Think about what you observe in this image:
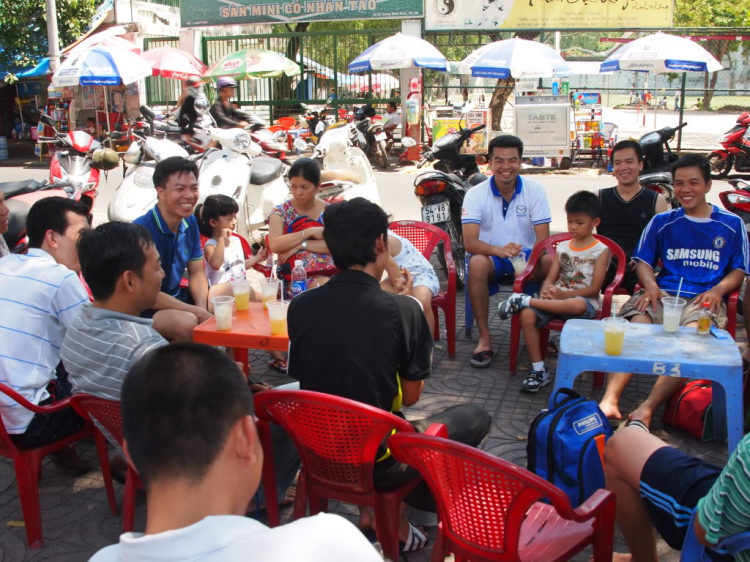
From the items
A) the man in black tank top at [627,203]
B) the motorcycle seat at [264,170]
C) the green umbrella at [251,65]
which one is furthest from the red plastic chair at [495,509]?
the green umbrella at [251,65]

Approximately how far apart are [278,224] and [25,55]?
17479 millimetres

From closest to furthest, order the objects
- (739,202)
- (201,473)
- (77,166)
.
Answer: (201,473), (739,202), (77,166)

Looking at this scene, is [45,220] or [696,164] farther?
[696,164]

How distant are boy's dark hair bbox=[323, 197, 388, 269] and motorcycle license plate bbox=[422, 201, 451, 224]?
3.44m

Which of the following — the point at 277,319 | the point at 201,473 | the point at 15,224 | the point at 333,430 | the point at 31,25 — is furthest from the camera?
the point at 31,25

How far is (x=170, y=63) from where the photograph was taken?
1459cm

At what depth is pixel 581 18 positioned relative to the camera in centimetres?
1511

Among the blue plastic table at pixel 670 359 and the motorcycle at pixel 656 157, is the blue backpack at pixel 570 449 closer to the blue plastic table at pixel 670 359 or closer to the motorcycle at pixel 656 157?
the blue plastic table at pixel 670 359

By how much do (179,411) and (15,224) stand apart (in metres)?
4.85

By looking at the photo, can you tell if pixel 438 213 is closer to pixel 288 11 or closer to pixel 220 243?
pixel 220 243

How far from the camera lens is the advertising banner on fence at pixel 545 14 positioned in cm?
1501

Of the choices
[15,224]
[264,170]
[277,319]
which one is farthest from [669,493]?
[264,170]

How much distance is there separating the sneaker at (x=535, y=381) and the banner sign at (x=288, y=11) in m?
13.0

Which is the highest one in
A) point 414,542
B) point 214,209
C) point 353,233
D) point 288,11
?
point 288,11
